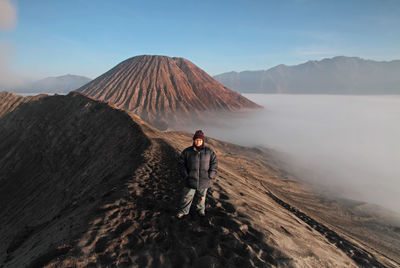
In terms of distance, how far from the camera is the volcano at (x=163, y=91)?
7925 cm

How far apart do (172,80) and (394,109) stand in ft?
710

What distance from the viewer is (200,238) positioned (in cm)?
504

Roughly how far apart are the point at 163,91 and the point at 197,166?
8689 cm

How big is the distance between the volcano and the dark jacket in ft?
196

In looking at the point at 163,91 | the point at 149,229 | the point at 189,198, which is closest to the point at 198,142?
the point at 189,198

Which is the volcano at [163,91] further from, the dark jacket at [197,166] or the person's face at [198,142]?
the person's face at [198,142]

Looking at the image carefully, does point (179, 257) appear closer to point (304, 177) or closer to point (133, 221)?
point (133, 221)

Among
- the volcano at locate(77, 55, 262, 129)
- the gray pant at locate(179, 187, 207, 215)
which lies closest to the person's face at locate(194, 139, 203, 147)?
the gray pant at locate(179, 187, 207, 215)

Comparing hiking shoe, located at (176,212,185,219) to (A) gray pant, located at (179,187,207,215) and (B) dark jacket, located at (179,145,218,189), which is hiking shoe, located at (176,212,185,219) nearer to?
(A) gray pant, located at (179,187,207,215)

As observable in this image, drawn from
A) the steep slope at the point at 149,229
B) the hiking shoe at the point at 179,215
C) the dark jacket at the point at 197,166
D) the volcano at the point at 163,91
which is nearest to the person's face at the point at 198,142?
the dark jacket at the point at 197,166

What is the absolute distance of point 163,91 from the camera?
8800 centimetres

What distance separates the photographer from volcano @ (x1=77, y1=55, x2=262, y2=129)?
7925 centimetres

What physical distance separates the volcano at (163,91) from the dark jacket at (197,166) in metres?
59.8

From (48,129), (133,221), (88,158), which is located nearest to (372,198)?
(133,221)
